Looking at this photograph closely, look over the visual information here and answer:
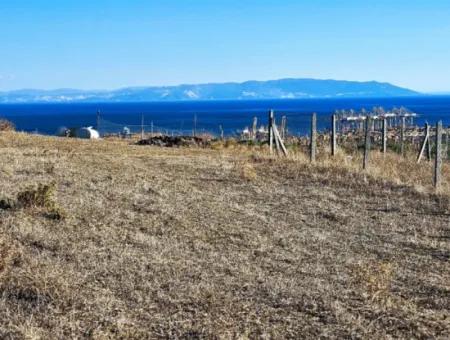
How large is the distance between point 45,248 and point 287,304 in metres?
3.10

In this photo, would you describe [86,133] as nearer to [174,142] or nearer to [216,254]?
[174,142]

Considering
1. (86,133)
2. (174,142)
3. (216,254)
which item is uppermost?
(86,133)

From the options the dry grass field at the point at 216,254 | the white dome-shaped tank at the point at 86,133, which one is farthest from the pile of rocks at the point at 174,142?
the dry grass field at the point at 216,254

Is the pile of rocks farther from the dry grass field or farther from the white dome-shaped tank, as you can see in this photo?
the dry grass field

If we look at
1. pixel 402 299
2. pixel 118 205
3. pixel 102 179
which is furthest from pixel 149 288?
pixel 102 179

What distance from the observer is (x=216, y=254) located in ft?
27.7

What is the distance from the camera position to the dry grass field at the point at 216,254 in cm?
603

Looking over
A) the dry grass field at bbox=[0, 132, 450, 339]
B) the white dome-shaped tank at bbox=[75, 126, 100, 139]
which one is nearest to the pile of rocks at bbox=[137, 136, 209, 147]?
the white dome-shaped tank at bbox=[75, 126, 100, 139]

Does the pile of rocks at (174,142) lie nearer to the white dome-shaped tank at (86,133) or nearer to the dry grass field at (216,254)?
the white dome-shaped tank at (86,133)

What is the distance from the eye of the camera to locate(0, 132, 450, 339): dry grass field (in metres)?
6.03

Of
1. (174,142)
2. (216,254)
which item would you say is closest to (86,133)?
(174,142)

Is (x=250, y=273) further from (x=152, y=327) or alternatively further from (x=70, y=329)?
(x=70, y=329)

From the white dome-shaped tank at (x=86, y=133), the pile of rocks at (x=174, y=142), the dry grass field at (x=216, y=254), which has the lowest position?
the dry grass field at (x=216, y=254)

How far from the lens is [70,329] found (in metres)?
5.68
